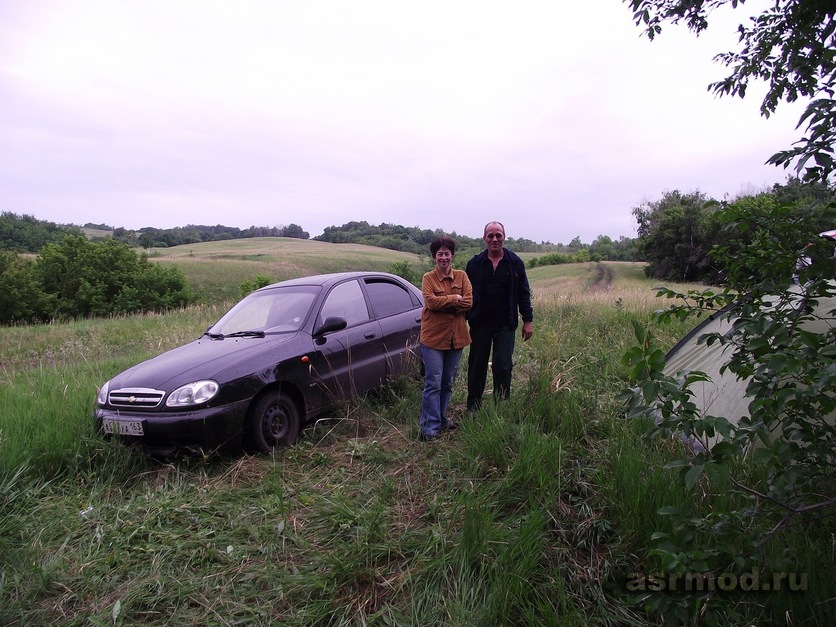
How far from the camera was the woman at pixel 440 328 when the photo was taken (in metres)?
4.65

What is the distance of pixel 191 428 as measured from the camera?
4.16m

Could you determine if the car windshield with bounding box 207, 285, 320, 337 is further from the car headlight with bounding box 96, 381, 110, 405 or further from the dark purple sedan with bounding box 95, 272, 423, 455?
the car headlight with bounding box 96, 381, 110, 405

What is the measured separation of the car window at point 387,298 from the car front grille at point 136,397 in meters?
2.50

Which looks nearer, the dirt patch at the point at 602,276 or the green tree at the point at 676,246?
the green tree at the point at 676,246

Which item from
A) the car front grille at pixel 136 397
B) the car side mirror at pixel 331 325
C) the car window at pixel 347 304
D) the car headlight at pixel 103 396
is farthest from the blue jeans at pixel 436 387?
the car headlight at pixel 103 396

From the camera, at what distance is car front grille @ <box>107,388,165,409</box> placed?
428 centimetres

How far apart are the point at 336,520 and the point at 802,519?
8.05 feet

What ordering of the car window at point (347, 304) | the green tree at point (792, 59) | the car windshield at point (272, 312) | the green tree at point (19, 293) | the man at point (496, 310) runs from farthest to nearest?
the green tree at point (19, 293) → the car window at point (347, 304) → the car windshield at point (272, 312) → the man at point (496, 310) → the green tree at point (792, 59)

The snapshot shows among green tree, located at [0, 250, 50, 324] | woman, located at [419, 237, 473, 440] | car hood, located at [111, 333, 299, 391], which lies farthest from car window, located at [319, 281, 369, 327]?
green tree, located at [0, 250, 50, 324]

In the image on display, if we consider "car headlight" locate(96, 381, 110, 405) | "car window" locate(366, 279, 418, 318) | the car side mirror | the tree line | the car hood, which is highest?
the tree line

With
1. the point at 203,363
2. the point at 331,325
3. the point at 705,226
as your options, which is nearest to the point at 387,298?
the point at 331,325

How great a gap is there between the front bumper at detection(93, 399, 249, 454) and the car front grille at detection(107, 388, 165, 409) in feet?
0.24

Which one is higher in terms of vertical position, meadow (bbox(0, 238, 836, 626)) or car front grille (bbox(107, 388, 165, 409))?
car front grille (bbox(107, 388, 165, 409))

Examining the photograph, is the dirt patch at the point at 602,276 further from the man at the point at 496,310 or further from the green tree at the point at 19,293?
the man at the point at 496,310
